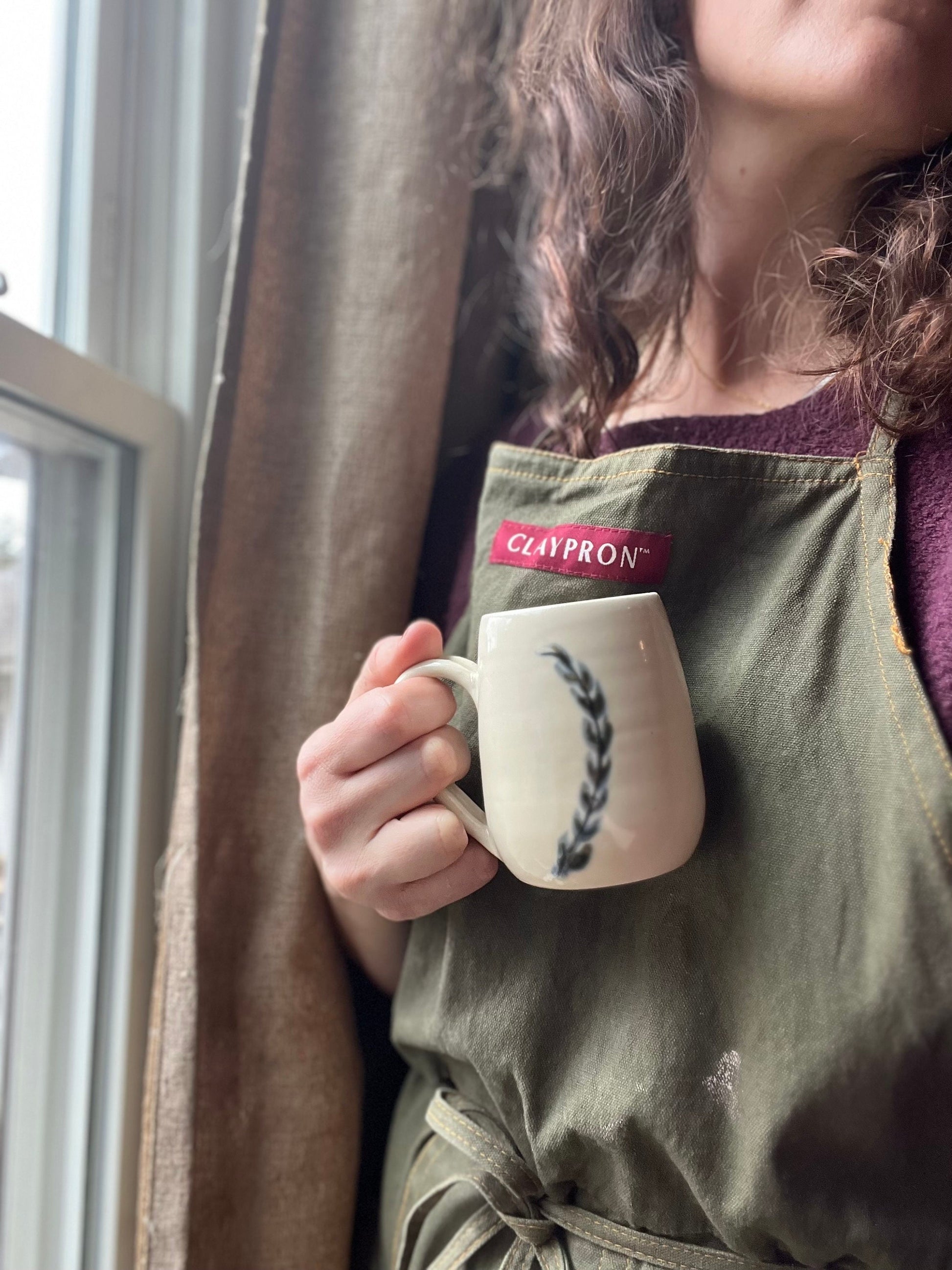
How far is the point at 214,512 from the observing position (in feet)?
2.39

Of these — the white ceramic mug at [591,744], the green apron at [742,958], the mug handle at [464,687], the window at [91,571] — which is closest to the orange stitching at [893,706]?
the green apron at [742,958]

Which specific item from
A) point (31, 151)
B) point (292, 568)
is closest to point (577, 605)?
point (292, 568)

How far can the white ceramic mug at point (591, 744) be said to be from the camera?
45cm

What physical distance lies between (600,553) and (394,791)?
189 millimetres

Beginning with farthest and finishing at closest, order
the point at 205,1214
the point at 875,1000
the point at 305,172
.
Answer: the point at 305,172 < the point at 205,1214 < the point at 875,1000

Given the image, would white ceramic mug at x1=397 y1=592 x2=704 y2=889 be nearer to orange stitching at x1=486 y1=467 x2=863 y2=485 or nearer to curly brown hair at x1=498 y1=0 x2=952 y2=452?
orange stitching at x1=486 y1=467 x2=863 y2=485

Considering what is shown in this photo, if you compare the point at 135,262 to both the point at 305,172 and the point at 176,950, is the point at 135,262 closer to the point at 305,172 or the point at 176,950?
the point at 305,172

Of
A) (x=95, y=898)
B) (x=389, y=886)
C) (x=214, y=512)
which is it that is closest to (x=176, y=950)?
(x=95, y=898)

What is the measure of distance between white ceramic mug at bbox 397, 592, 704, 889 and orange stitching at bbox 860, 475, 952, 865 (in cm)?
11

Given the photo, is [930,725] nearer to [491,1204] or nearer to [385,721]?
[385,721]

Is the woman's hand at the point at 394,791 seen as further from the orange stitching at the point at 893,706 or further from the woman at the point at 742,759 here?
the orange stitching at the point at 893,706

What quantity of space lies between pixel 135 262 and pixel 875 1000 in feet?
2.60

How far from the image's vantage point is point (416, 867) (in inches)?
21.0

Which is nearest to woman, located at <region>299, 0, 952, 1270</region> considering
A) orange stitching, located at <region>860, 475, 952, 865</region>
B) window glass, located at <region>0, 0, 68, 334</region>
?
orange stitching, located at <region>860, 475, 952, 865</region>
